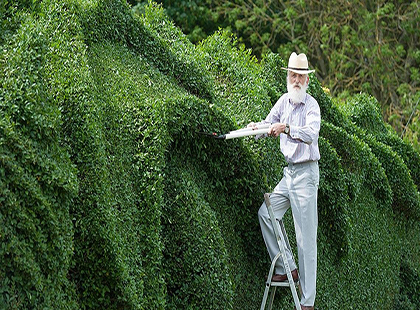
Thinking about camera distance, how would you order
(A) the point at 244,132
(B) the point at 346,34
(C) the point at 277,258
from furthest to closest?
(B) the point at 346,34 < (C) the point at 277,258 < (A) the point at 244,132

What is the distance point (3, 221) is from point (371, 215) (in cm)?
598

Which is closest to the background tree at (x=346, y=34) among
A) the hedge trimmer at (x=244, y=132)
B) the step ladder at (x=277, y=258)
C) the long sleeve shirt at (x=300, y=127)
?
the long sleeve shirt at (x=300, y=127)

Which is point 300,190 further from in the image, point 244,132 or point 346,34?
point 346,34

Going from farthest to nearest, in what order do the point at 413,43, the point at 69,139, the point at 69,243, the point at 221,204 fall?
1. the point at 413,43
2. the point at 221,204
3. the point at 69,139
4. the point at 69,243

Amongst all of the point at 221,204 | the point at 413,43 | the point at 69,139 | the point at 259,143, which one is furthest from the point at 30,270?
the point at 413,43

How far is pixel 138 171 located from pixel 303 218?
164cm

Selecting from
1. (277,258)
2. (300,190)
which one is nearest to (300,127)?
(300,190)

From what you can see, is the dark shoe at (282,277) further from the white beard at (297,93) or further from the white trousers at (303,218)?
the white beard at (297,93)

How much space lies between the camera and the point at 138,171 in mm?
5809

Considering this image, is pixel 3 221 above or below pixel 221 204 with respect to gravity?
above

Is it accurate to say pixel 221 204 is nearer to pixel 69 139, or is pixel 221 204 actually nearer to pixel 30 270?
pixel 69 139

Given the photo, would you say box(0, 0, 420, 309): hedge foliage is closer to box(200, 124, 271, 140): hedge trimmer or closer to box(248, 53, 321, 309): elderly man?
box(200, 124, 271, 140): hedge trimmer

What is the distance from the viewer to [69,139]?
5.16m

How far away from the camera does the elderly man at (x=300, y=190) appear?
664cm
